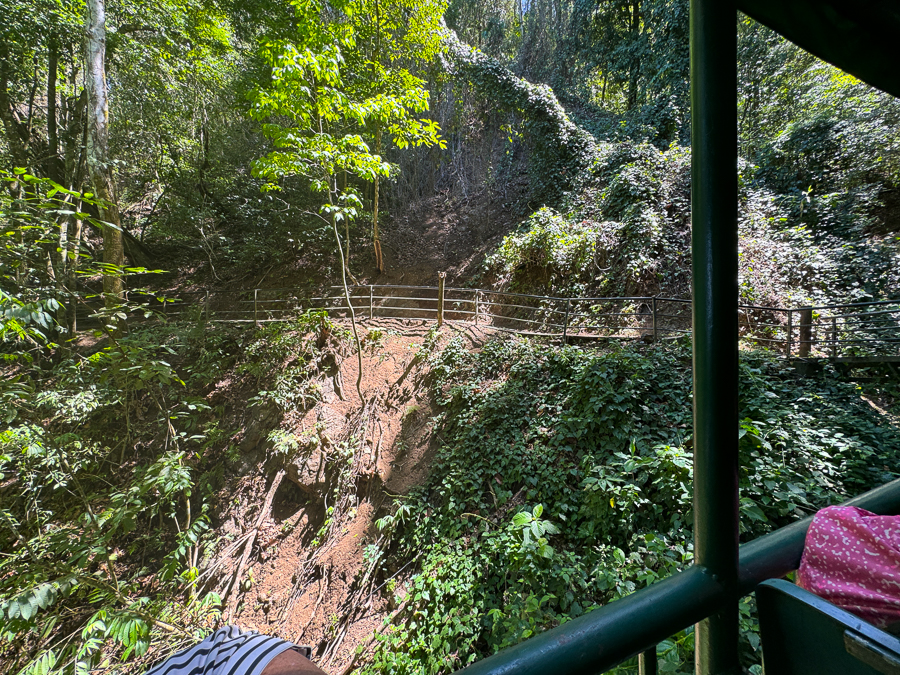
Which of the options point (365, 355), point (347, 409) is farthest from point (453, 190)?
point (347, 409)

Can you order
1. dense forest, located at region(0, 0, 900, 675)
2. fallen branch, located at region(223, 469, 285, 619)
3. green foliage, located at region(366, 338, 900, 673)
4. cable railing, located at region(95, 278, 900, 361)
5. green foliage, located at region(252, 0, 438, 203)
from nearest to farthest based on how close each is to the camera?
green foliage, located at region(366, 338, 900, 673), dense forest, located at region(0, 0, 900, 675), green foliage, located at region(252, 0, 438, 203), fallen branch, located at region(223, 469, 285, 619), cable railing, located at region(95, 278, 900, 361)

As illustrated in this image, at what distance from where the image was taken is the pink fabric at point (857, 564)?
2.17 feet

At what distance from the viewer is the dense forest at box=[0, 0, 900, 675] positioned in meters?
3.17

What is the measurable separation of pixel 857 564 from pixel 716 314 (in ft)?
1.85

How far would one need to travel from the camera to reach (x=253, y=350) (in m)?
7.35

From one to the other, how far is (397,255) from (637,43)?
9.64 metres

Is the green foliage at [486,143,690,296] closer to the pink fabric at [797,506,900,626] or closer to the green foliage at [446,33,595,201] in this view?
the green foliage at [446,33,595,201]

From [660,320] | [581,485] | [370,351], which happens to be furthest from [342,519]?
[660,320]

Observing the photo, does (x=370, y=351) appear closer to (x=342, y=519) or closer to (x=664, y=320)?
(x=342, y=519)

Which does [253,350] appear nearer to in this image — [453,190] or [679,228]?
[679,228]

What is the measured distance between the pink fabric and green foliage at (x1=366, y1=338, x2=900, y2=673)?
1541 mm

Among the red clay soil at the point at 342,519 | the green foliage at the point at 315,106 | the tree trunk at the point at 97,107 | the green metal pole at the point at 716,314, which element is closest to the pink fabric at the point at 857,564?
the green metal pole at the point at 716,314

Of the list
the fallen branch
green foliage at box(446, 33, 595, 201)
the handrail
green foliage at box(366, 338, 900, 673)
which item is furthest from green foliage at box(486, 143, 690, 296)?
the fallen branch

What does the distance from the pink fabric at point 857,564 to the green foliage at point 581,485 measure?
1.54 metres
